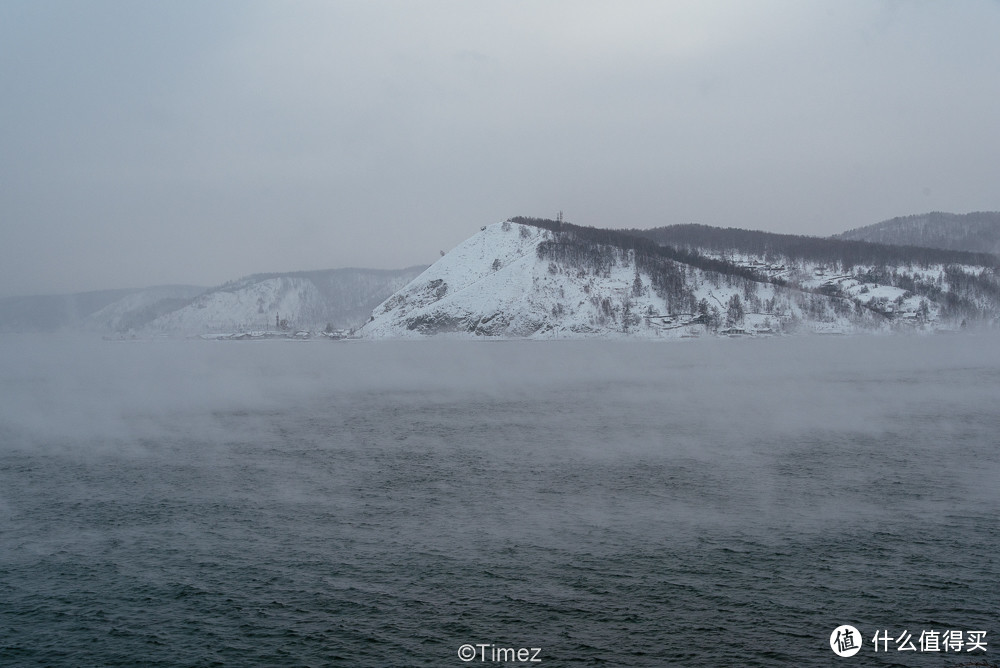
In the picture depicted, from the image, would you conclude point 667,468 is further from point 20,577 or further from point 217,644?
point 20,577

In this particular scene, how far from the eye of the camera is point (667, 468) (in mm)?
35188

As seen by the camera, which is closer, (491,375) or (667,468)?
(667,468)

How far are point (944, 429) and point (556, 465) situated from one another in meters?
25.3

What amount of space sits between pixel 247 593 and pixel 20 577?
6.73m

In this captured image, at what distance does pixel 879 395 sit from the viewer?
65125mm

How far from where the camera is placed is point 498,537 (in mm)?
24344

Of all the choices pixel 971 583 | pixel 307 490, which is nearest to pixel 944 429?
pixel 971 583

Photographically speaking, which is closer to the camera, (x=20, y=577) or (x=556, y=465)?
(x=20, y=577)

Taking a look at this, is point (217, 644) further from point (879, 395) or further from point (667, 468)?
point (879, 395)

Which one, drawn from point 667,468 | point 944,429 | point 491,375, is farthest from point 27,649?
point 491,375

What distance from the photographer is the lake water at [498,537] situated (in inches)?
685

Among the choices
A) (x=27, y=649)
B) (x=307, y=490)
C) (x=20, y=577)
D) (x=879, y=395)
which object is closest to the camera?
(x=27, y=649)

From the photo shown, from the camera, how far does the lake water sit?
57.1 ft

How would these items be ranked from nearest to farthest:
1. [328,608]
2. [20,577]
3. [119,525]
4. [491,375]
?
[328,608] < [20,577] < [119,525] < [491,375]
